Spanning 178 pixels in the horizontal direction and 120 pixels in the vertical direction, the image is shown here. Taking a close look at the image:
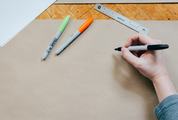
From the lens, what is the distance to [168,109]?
61 centimetres

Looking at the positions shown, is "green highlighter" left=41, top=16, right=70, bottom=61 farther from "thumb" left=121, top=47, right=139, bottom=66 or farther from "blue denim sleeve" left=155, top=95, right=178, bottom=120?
"blue denim sleeve" left=155, top=95, right=178, bottom=120

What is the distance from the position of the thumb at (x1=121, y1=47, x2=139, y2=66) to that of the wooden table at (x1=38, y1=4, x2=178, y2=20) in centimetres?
13

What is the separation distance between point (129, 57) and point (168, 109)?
164 mm

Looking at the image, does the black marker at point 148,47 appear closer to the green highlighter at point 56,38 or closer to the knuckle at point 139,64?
the knuckle at point 139,64

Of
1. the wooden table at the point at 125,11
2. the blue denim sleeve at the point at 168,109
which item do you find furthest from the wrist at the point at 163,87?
the wooden table at the point at 125,11

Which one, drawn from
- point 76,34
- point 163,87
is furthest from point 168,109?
point 76,34

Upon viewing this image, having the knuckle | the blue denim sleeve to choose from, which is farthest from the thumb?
the blue denim sleeve

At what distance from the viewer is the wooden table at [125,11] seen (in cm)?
79

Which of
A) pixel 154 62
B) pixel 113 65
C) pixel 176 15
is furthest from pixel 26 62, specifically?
pixel 176 15

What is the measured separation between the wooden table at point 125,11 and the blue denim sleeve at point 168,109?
0.87 feet

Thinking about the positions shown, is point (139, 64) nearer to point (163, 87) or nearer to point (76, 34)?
point (163, 87)

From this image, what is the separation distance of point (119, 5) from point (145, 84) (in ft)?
0.86

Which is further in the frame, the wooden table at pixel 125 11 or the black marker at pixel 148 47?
the wooden table at pixel 125 11

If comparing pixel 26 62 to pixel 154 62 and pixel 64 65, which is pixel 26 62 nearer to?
pixel 64 65
